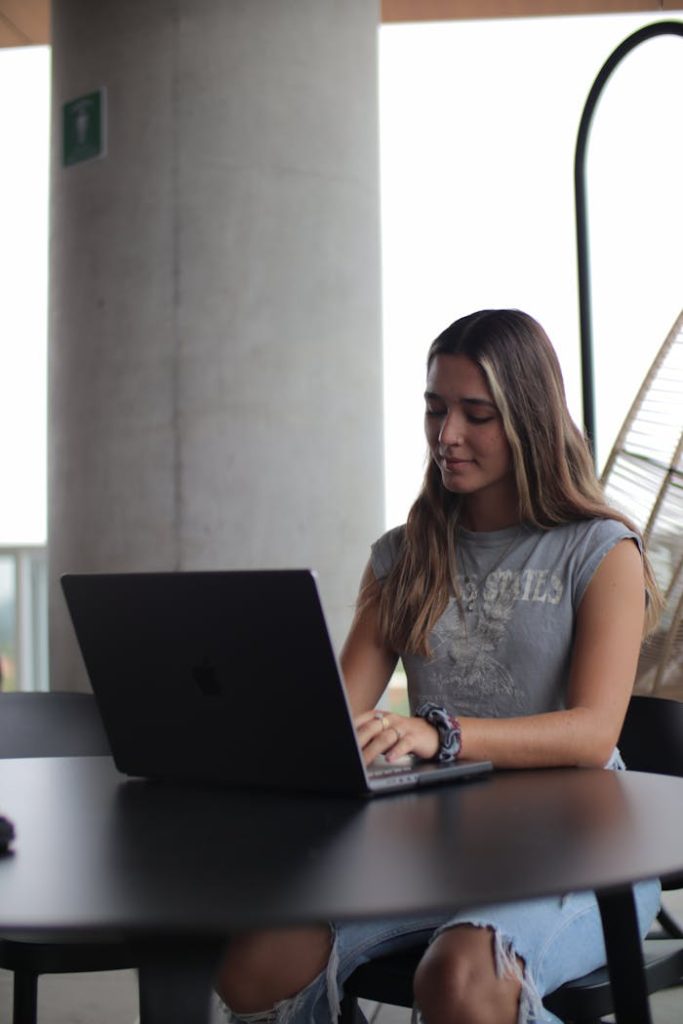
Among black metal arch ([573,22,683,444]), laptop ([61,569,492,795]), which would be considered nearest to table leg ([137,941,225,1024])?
laptop ([61,569,492,795])

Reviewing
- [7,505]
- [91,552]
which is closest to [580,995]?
[91,552]

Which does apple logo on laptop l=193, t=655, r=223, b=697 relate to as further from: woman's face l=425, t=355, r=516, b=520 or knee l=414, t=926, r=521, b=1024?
woman's face l=425, t=355, r=516, b=520

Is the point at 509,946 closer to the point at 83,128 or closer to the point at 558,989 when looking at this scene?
the point at 558,989

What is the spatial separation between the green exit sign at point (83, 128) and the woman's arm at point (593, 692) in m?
2.81

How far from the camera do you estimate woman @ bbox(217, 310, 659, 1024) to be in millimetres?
1414

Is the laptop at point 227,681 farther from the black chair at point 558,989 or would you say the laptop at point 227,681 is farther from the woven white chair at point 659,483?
the woven white chair at point 659,483

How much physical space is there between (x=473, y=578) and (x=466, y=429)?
0.72 feet

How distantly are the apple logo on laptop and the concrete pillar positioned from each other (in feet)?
8.36

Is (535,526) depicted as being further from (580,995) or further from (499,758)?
(580,995)

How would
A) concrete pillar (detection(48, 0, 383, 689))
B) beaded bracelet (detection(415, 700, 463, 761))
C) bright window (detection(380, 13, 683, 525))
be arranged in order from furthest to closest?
concrete pillar (detection(48, 0, 383, 689)) < bright window (detection(380, 13, 683, 525)) < beaded bracelet (detection(415, 700, 463, 761))

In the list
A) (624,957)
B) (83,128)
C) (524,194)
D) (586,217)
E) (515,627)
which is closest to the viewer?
(624,957)

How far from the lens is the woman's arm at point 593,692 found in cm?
153

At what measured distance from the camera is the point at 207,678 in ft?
4.39

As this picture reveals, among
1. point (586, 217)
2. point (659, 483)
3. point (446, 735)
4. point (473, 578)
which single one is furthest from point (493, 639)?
point (586, 217)
